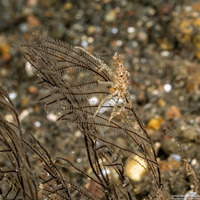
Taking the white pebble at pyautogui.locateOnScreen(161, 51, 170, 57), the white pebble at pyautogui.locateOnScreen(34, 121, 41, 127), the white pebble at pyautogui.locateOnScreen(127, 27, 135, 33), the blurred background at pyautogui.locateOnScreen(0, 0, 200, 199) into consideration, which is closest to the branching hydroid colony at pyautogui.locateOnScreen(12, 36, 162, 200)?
the blurred background at pyautogui.locateOnScreen(0, 0, 200, 199)

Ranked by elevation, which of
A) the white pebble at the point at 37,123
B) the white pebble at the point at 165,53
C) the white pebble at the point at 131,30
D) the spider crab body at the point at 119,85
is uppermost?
the white pebble at the point at 131,30

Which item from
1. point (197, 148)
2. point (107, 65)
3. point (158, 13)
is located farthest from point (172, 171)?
point (158, 13)

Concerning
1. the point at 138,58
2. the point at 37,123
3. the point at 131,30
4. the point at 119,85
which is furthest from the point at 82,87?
the point at 131,30

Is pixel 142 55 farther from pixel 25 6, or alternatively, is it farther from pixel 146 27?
pixel 25 6

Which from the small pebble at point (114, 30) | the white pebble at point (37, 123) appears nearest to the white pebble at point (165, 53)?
the small pebble at point (114, 30)

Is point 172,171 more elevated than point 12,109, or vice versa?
point 172,171

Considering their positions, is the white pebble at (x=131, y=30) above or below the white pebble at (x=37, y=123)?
above

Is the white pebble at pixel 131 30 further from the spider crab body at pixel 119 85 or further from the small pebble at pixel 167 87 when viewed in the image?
the spider crab body at pixel 119 85

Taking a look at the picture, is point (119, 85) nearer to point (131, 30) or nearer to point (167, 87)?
point (167, 87)
